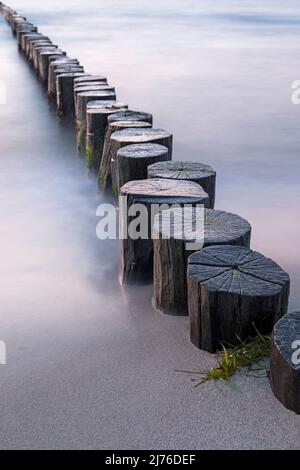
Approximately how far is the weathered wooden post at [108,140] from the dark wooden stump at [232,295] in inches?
89.1

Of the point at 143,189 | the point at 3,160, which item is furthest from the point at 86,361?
the point at 3,160

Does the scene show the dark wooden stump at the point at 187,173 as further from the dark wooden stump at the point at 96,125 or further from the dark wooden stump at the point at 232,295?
the dark wooden stump at the point at 96,125

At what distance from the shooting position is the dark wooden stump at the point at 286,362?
246 cm

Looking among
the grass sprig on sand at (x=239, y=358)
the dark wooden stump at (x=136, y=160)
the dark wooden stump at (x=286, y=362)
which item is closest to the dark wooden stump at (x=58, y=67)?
the dark wooden stump at (x=136, y=160)

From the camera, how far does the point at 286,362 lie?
246cm

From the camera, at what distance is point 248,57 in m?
16.1

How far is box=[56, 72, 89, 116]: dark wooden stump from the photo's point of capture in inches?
316

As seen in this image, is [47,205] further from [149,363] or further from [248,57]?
[248,57]

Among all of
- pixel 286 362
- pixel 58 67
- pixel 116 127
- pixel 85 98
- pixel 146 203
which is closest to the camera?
pixel 286 362

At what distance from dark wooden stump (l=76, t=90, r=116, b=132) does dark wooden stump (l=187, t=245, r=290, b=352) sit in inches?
141

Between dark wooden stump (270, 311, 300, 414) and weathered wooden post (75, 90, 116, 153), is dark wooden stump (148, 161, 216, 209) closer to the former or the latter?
dark wooden stump (270, 311, 300, 414)

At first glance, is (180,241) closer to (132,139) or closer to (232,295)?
(232,295)

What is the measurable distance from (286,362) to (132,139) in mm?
2534

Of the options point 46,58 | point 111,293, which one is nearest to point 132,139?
point 111,293
